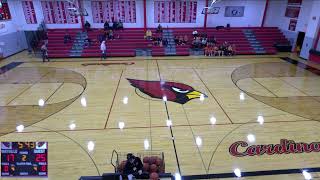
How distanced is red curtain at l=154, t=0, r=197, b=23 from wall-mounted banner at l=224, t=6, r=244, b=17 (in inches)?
121

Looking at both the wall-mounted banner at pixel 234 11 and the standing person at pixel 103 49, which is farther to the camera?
the wall-mounted banner at pixel 234 11

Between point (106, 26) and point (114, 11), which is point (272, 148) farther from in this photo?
point (114, 11)

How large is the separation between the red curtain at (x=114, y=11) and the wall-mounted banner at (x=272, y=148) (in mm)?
16850

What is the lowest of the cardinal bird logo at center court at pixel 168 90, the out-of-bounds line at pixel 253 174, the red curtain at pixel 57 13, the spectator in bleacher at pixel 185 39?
the out-of-bounds line at pixel 253 174

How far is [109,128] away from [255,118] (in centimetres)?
544

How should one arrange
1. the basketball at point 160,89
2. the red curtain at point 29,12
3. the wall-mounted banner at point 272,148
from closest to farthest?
1. the basketball at point 160,89
2. the wall-mounted banner at point 272,148
3. the red curtain at point 29,12

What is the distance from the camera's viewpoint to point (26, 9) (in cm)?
2023

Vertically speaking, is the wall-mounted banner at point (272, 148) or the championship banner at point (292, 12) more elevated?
the championship banner at point (292, 12)

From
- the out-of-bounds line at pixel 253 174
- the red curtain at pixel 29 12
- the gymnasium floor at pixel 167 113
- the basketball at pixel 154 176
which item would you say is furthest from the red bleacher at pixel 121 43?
the basketball at pixel 154 176

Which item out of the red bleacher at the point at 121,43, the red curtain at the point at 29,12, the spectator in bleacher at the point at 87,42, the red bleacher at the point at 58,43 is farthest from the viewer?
the red curtain at the point at 29,12

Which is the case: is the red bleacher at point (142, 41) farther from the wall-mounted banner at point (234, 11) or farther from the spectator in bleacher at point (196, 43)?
the wall-mounted banner at point (234, 11)

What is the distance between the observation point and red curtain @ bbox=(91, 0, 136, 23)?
67.0 feet

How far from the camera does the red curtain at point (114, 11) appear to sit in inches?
804

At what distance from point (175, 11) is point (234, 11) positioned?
18.3ft
